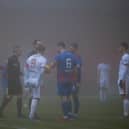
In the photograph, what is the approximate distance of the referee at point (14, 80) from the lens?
8.56m

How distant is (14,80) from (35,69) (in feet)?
2.66

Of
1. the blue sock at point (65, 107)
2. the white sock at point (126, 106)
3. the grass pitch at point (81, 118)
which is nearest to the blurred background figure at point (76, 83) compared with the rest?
the grass pitch at point (81, 118)

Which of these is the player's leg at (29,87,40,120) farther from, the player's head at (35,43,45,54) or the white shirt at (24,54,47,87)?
the player's head at (35,43,45,54)

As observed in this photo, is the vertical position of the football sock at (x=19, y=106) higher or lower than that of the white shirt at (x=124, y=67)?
lower

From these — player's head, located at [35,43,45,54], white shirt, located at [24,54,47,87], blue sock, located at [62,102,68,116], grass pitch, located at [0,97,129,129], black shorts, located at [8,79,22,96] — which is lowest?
grass pitch, located at [0,97,129,129]

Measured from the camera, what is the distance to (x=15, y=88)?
870cm

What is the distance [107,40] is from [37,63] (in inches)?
178

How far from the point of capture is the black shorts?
867 centimetres

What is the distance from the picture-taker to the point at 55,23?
1174 centimetres

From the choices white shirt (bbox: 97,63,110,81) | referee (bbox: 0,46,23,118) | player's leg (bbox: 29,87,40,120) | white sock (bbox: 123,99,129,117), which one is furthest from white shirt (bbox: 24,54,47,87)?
white shirt (bbox: 97,63,110,81)

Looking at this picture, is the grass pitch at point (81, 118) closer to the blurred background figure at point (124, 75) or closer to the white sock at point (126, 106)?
the white sock at point (126, 106)

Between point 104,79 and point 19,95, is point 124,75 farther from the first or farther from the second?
point 104,79

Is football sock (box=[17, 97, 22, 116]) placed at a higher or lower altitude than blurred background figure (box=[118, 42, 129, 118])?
lower

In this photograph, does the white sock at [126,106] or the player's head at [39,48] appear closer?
the player's head at [39,48]
